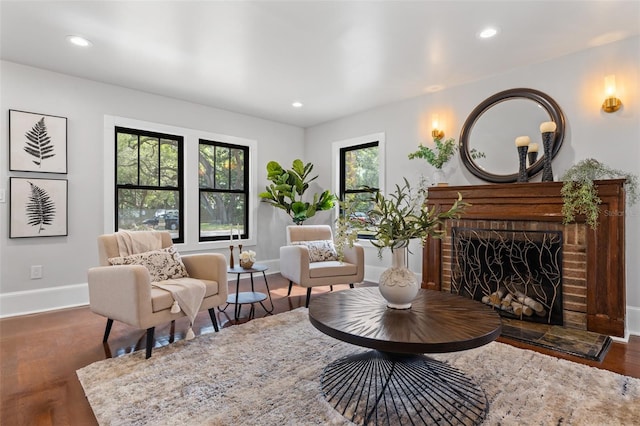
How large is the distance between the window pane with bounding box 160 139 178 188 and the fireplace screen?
11.8 feet

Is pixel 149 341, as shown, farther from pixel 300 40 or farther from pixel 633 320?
pixel 633 320

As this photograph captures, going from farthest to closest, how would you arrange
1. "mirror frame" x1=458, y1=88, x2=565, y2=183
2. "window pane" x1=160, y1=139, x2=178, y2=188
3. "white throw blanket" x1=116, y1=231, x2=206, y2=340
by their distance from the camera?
"window pane" x1=160, y1=139, x2=178, y2=188 → "mirror frame" x1=458, y1=88, x2=565, y2=183 → "white throw blanket" x1=116, y1=231, x2=206, y2=340

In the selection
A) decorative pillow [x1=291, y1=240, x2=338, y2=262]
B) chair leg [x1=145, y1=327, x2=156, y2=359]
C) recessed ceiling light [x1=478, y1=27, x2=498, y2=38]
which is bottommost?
chair leg [x1=145, y1=327, x2=156, y2=359]

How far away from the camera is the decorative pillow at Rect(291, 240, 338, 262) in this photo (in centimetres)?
384

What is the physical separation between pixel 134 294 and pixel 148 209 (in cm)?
239

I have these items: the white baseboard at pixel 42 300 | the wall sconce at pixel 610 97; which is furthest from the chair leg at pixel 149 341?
the wall sconce at pixel 610 97

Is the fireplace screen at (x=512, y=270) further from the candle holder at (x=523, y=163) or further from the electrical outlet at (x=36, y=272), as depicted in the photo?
the electrical outlet at (x=36, y=272)

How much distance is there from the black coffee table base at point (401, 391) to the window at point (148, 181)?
10.8 ft

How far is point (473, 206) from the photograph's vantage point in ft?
11.6

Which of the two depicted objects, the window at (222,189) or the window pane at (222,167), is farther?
the window pane at (222,167)

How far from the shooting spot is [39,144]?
352 cm

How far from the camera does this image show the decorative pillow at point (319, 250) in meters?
3.84

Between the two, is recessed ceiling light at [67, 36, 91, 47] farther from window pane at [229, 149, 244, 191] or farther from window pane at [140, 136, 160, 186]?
window pane at [229, 149, 244, 191]

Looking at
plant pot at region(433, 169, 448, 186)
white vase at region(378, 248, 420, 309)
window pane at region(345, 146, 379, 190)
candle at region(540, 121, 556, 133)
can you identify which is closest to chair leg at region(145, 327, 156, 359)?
white vase at region(378, 248, 420, 309)
